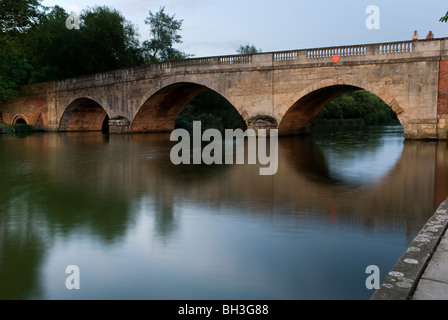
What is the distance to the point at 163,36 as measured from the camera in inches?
1646

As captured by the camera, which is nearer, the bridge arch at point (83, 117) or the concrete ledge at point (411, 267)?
the concrete ledge at point (411, 267)

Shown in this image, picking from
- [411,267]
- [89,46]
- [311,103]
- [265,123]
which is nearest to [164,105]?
[89,46]

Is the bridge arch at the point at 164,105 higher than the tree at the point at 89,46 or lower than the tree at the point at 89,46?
lower

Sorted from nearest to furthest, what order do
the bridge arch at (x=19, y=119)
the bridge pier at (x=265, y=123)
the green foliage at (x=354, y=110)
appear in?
1. the bridge pier at (x=265, y=123)
2. the bridge arch at (x=19, y=119)
3. the green foliage at (x=354, y=110)

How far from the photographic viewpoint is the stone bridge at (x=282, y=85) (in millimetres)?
16938

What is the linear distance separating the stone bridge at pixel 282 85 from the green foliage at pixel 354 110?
23012 millimetres

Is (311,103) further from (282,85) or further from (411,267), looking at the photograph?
(411,267)

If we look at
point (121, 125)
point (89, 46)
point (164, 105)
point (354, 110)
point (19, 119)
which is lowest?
point (121, 125)

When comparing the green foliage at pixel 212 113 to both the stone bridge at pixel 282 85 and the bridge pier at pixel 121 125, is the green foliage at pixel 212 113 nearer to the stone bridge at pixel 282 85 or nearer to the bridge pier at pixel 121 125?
the stone bridge at pixel 282 85

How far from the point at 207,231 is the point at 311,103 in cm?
1840

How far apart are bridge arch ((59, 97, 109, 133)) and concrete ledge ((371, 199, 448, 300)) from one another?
31.6m

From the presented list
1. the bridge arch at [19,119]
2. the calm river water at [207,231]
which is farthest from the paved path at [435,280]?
the bridge arch at [19,119]

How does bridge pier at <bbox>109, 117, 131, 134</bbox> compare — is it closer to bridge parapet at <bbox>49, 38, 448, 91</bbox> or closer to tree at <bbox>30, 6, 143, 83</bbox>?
bridge parapet at <bbox>49, 38, 448, 91</bbox>

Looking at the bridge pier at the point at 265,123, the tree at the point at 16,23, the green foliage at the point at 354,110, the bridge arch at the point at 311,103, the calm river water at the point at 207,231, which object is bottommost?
the calm river water at the point at 207,231
